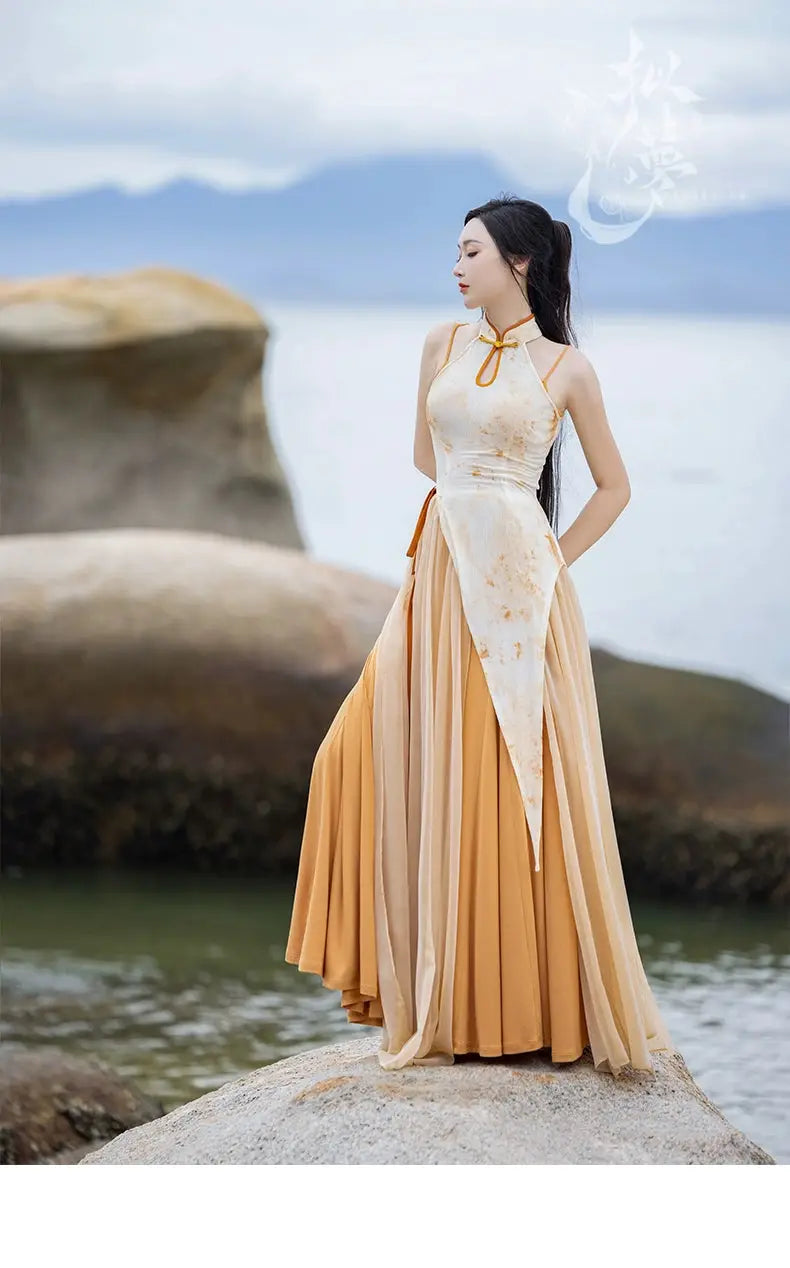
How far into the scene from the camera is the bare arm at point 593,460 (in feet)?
8.03

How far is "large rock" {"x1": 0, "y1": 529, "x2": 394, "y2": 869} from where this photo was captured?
547cm

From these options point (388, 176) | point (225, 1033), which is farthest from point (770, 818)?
point (388, 176)

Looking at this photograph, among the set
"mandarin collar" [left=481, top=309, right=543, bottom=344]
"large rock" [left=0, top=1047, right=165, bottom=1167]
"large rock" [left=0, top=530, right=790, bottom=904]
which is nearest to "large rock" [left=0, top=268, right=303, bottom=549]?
"large rock" [left=0, top=530, right=790, bottom=904]

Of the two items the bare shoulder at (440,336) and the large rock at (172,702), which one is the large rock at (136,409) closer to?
the large rock at (172,702)

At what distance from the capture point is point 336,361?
605 centimetres

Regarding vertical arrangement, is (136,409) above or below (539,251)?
above

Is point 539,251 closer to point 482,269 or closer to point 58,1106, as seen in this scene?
point 482,269

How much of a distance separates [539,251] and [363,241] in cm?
349

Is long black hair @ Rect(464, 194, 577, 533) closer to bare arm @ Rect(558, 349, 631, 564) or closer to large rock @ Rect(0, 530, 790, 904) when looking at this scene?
bare arm @ Rect(558, 349, 631, 564)

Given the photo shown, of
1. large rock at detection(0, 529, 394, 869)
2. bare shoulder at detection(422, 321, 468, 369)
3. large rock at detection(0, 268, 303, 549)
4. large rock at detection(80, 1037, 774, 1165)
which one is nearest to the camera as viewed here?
→ large rock at detection(80, 1037, 774, 1165)

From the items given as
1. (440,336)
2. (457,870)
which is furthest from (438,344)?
(457,870)

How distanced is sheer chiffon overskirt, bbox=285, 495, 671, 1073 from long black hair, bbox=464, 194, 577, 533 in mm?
340

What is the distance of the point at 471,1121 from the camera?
7.38ft

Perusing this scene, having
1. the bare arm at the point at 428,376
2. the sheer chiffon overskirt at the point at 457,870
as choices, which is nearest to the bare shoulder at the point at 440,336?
the bare arm at the point at 428,376
